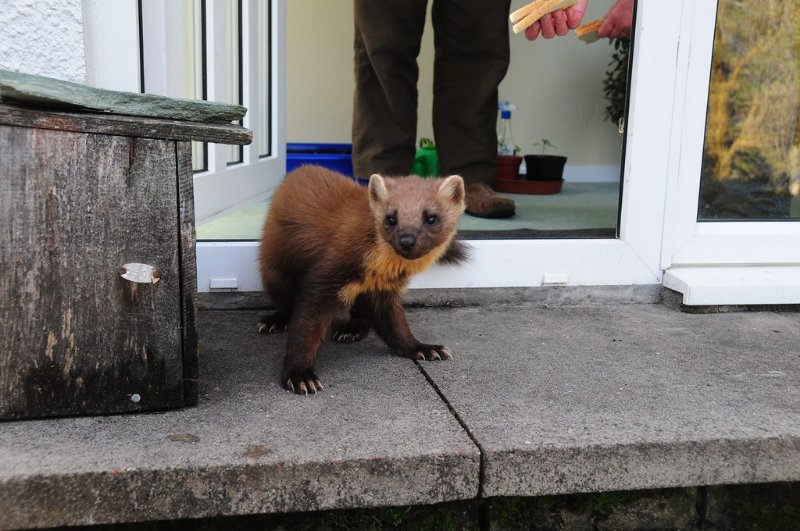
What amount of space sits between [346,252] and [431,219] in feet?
0.95

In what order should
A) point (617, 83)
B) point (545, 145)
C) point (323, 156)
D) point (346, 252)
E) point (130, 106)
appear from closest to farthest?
point (130, 106) → point (346, 252) → point (323, 156) → point (617, 83) → point (545, 145)

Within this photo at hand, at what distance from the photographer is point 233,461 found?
5.23 feet

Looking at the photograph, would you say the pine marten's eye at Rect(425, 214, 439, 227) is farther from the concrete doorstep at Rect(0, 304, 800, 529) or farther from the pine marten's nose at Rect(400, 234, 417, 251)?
the concrete doorstep at Rect(0, 304, 800, 529)

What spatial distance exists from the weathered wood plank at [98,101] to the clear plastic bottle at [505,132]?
4.40m

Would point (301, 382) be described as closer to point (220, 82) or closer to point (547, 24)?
point (547, 24)

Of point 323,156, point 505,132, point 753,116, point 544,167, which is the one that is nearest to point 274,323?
point 753,116

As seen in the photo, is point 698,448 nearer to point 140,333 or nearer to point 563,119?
point 140,333

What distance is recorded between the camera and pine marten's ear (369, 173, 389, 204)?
224cm

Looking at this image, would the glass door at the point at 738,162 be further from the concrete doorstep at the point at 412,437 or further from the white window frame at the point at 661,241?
the concrete doorstep at the point at 412,437

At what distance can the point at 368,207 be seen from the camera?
2305 mm

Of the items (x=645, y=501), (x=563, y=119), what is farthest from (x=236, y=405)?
(x=563, y=119)

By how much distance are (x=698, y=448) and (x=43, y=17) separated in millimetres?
2134

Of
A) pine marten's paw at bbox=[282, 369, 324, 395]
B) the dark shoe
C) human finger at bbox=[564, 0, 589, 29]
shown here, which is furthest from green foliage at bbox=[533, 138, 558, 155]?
pine marten's paw at bbox=[282, 369, 324, 395]

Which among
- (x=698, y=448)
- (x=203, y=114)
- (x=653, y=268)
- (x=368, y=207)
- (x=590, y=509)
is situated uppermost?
(x=203, y=114)
